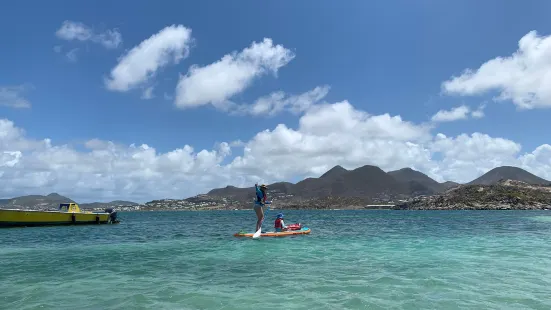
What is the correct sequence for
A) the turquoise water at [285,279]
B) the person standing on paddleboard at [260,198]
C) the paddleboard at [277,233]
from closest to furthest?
the turquoise water at [285,279]
the person standing on paddleboard at [260,198]
the paddleboard at [277,233]

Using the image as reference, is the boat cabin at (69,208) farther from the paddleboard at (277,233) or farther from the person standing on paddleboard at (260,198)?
the person standing on paddleboard at (260,198)

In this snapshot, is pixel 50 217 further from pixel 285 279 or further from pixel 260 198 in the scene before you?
pixel 285 279

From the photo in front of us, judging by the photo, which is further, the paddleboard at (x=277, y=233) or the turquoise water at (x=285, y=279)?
the paddleboard at (x=277, y=233)

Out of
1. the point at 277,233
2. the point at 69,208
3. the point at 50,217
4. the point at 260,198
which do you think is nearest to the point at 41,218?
the point at 50,217

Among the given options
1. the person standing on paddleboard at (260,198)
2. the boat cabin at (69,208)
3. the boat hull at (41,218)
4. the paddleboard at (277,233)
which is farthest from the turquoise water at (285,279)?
the boat cabin at (69,208)

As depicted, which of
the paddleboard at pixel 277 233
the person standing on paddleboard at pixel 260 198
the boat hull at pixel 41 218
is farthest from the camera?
the boat hull at pixel 41 218

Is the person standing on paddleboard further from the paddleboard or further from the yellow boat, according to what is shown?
the yellow boat

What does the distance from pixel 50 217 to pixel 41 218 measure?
50.6 inches

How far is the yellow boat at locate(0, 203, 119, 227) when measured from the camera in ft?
182

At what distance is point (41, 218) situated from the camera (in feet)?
191

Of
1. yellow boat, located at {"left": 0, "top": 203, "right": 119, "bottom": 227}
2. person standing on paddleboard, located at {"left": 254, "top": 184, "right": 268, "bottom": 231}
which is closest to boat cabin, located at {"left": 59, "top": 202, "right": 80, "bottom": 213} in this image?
yellow boat, located at {"left": 0, "top": 203, "right": 119, "bottom": 227}

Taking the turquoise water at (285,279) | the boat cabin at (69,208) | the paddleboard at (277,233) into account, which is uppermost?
the boat cabin at (69,208)

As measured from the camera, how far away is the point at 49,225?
2347 inches

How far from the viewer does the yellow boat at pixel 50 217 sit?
5547cm
